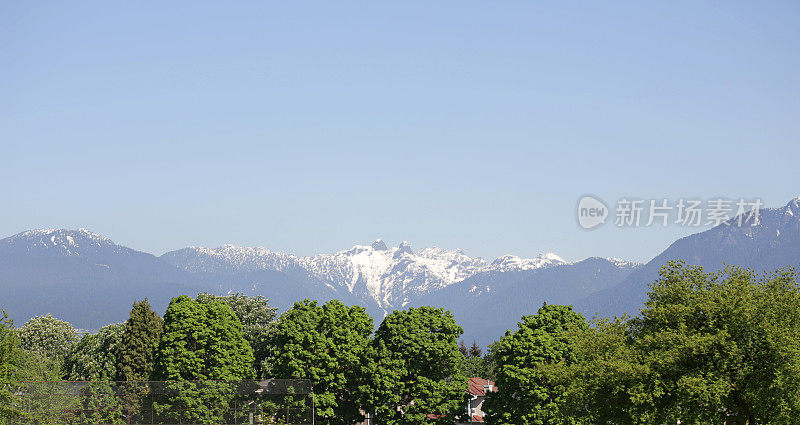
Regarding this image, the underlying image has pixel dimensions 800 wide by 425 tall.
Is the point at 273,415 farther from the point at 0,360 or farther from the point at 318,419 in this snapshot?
the point at 0,360

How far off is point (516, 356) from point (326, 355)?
16.2m

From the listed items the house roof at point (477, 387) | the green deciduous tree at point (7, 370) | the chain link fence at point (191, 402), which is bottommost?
the house roof at point (477, 387)

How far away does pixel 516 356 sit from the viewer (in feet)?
210

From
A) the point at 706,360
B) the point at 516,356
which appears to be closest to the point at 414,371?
the point at 516,356

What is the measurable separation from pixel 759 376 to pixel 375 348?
3397cm

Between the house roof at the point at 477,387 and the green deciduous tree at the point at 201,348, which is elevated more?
the green deciduous tree at the point at 201,348

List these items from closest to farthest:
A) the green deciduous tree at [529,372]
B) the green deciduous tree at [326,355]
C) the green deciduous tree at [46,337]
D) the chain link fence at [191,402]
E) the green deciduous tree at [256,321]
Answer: the chain link fence at [191,402] → the green deciduous tree at [529,372] → the green deciduous tree at [326,355] → the green deciduous tree at [256,321] → the green deciduous tree at [46,337]

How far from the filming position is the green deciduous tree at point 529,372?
2429 inches

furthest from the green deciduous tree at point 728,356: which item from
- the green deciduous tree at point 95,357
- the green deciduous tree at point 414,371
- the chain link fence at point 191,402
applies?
the green deciduous tree at point 95,357

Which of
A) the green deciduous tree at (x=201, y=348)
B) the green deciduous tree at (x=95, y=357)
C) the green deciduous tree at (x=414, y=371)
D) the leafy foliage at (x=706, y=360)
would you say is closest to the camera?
the leafy foliage at (x=706, y=360)

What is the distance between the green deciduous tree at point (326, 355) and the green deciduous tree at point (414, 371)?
1.58 meters

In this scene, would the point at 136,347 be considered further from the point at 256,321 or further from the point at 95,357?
the point at 256,321

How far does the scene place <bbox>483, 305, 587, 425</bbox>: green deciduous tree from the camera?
61.7m

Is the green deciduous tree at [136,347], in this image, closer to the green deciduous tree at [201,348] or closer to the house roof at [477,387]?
the green deciduous tree at [201,348]
